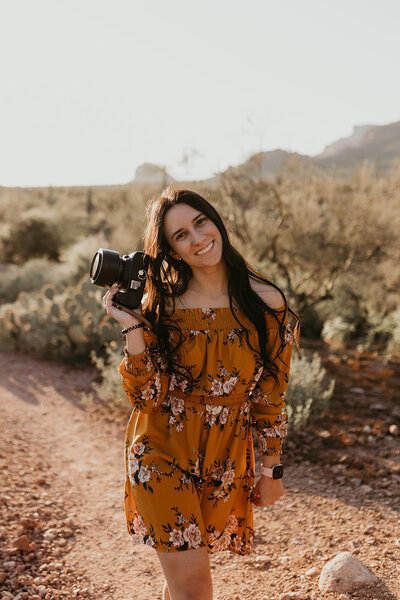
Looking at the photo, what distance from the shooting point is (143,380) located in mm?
1911

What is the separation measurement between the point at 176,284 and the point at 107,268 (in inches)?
15.2

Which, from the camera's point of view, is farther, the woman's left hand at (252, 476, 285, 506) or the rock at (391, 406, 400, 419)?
the rock at (391, 406, 400, 419)

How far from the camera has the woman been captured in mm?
1836

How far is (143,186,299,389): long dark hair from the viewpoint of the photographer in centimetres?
203

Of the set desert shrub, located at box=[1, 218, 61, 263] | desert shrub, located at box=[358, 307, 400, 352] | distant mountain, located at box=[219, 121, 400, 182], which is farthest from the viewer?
desert shrub, located at box=[1, 218, 61, 263]

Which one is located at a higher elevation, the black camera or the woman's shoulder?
the black camera

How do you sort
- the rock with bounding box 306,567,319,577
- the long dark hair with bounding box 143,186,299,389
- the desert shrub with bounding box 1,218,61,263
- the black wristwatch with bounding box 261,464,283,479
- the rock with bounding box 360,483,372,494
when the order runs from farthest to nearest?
the desert shrub with bounding box 1,218,61,263 < the rock with bounding box 360,483,372,494 < the rock with bounding box 306,567,319,577 < the black wristwatch with bounding box 261,464,283,479 < the long dark hair with bounding box 143,186,299,389

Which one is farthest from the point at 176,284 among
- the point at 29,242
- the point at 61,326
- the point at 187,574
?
the point at 29,242

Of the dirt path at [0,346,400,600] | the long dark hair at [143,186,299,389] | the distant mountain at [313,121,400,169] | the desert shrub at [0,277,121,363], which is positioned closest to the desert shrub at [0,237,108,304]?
the desert shrub at [0,277,121,363]

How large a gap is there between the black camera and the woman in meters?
0.06

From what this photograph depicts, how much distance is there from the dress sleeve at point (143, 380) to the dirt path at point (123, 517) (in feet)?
4.31

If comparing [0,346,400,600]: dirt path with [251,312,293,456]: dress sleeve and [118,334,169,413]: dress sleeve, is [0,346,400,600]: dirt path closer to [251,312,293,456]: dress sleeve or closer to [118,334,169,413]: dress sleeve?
[251,312,293,456]: dress sleeve

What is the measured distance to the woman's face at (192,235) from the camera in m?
2.08

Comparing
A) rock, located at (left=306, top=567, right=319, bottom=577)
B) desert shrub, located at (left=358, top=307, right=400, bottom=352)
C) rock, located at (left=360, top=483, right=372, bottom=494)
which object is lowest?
desert shrub, located at (left=358, top=307, right=400, bottom=352)
